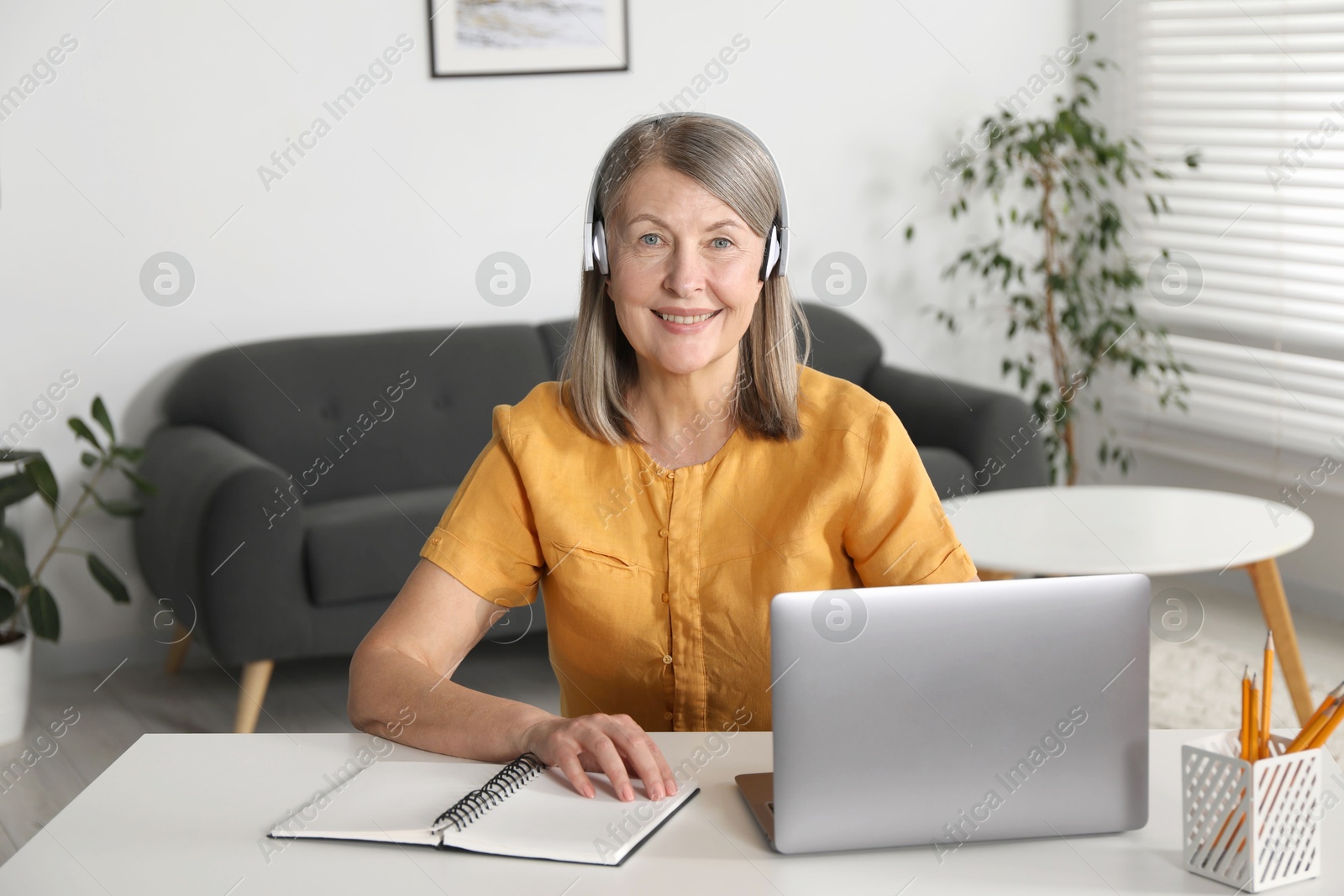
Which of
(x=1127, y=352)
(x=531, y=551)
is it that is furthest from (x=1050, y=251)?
(x=531, y=551)

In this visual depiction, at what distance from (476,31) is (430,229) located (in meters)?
0.58

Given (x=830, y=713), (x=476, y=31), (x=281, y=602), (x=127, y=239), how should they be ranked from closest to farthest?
1. (x=830, y=713)
2. (x=281, y=602)
3. (x=127, y=239)
4. (x=476, y=31)

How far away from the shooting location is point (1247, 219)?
154 inches

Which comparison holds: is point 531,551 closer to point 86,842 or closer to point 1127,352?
point 86,842

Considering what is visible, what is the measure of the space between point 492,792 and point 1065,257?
3.82 m

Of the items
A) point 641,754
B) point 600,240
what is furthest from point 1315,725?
point 600,240

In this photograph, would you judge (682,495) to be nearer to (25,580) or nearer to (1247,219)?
(25,580)

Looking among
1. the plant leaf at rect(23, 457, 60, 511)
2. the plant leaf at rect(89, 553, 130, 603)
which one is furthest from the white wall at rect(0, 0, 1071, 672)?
the plant leaf at rect(23, 457, 60, 511)

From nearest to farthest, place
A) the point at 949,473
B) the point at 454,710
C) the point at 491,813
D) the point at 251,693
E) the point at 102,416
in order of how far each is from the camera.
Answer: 1. the point at 491,813
2. the point at 454,710
3. the point at 251,693
4. the point at 102,416
5. the point at 949,473

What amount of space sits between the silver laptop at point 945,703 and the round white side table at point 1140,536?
5.02 feet

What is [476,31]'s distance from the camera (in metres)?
3.66

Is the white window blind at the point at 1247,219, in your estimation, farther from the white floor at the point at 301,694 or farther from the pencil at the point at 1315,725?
the pencil at the point at 1315,725

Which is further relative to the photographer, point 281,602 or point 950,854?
point 281,602

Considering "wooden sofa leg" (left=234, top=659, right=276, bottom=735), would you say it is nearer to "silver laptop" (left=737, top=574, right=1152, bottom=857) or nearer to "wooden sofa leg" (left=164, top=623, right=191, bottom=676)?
"wooden sofa leg" (left=164, top=623, right=191, bottom=676)
